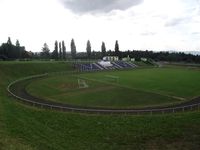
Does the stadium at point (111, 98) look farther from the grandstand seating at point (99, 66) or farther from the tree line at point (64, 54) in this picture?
the tree line at point (64, 54)

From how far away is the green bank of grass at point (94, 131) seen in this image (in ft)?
72.9

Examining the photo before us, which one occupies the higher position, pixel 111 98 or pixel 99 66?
pixel 99 66

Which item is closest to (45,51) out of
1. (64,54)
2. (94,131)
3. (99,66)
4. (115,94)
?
(64,54)

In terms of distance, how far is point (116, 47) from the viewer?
172 m

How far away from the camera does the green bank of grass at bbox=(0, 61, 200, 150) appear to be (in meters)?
22.2

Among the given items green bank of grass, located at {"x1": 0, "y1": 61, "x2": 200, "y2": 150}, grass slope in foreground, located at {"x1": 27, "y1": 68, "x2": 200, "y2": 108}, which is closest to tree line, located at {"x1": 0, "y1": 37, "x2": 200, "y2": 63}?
grass slope in foreground, located at {"x1": 27, "y1": 68, "x2": 200, "y2": 108}

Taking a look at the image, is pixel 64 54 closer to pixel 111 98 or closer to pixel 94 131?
pixel 111 98

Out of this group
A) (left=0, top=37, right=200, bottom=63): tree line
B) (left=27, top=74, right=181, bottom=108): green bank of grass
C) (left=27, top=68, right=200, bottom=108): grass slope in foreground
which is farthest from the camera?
(left=0, top=37, right=200, bottom=63): tree line

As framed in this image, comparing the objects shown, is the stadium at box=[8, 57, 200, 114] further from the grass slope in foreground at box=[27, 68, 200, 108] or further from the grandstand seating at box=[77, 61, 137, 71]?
the grandstand seating at box=[77, 61, 137, 71]

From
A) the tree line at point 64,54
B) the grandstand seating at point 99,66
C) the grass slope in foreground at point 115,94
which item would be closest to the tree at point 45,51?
the tree line at point 64,54

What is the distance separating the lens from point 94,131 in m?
27.0

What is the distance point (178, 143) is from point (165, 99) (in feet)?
78.6

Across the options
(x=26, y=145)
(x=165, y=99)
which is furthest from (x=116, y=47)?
(x=26, y=145)

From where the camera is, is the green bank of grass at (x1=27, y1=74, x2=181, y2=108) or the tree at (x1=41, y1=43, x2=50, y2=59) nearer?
the green bank of grass at (x1=27, y1=74, x2=181, y2=108)
